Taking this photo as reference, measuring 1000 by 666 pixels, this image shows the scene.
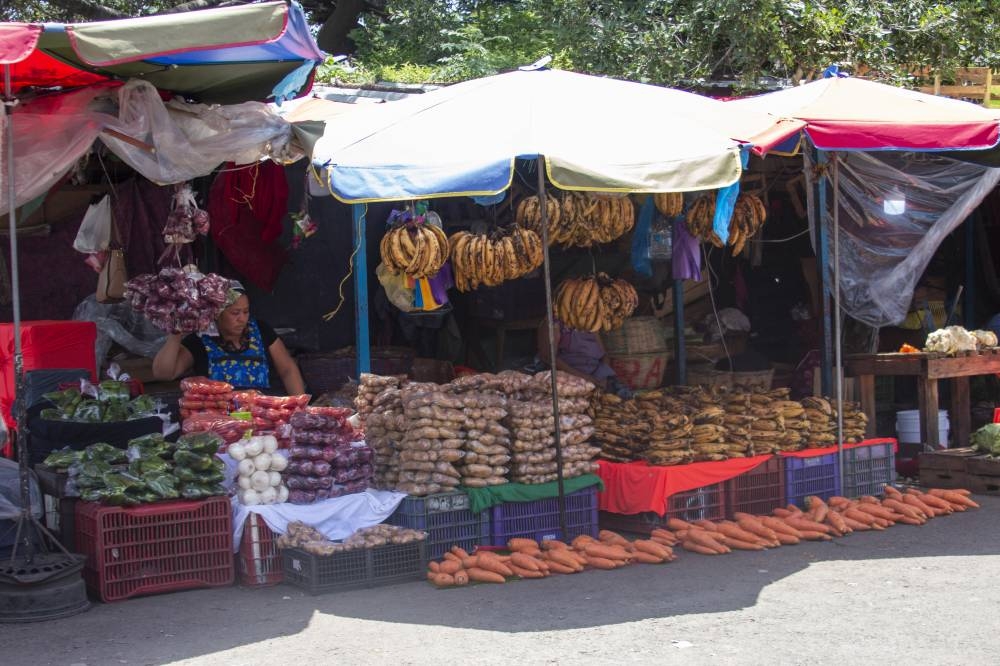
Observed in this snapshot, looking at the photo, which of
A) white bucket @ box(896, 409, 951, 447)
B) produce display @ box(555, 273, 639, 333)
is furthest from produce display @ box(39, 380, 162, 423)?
white bucket @ box(896, 409, 951, 447)

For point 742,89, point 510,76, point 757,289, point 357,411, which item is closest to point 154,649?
point 357,411

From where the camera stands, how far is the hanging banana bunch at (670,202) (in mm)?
8570

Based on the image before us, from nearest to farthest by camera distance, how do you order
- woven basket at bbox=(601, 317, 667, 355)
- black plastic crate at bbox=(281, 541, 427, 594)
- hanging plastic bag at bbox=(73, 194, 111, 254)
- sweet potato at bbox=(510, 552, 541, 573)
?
black plastic crate at bbox=(281, 541, 427, 594) < sweet potato at bbox=(510, 552, 541, 573) < hanging plastic bag at bbox=(73, 194, 111, 254) < woven basket at bbox=(601, 317, 667, 355)

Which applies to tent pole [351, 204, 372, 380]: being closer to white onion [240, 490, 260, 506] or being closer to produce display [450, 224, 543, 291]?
produce display [450, 224, 543, 291]

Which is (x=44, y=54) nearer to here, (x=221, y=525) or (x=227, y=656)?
(x=221, y=525)

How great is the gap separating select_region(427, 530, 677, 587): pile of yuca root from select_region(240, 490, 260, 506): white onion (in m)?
1.12

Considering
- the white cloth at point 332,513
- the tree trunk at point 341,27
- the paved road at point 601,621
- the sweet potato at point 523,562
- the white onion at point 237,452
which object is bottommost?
the paved road at point 601,621

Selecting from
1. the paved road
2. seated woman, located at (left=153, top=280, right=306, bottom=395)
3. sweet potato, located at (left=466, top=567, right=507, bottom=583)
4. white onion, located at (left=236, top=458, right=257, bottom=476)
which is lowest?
the paved road

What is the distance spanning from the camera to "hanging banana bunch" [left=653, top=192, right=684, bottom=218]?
28.1 ft

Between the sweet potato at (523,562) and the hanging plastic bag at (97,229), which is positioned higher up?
the hanging plastic bag at (97,229)

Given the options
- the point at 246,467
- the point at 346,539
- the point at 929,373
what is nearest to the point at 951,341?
the point at 929,373

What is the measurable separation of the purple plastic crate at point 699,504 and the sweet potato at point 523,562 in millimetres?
1328

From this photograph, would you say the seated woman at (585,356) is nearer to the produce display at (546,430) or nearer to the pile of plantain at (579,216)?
the pile of plantain at (579,216)

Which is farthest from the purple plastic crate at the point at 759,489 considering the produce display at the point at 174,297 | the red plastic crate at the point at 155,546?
the produce display at the point at 174,297
